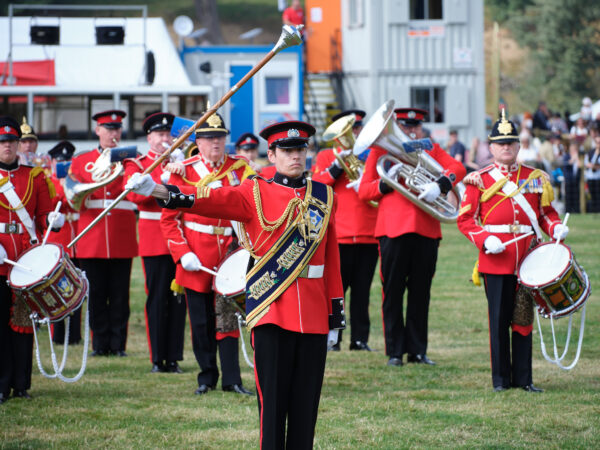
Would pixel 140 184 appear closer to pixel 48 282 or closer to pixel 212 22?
pixel 48 282

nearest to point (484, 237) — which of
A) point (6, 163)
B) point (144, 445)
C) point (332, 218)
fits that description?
point (332, 218)

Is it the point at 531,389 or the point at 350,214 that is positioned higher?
the point at 350,214

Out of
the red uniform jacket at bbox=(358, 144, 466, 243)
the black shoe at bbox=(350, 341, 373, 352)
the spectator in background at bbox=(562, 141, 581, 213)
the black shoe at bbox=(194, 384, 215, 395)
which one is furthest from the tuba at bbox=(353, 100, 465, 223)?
the spectator in background at bbox=(562, 141, 581, 213)

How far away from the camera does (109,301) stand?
10500 millimetres

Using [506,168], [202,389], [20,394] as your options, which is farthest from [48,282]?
[506,168]

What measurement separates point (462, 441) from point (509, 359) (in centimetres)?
156

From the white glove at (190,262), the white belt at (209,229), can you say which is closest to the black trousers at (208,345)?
the white glove at (190,262)

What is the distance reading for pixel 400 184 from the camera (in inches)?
359

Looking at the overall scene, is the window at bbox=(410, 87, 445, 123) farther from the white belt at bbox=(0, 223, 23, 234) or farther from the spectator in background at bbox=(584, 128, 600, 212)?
the white belt at bbox=(0, 223, 23, 234)

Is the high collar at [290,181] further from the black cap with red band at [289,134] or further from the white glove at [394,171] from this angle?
the white glove at [394,171]

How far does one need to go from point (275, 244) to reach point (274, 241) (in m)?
0.02

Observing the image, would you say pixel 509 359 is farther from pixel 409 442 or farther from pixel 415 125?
pixel 415 125

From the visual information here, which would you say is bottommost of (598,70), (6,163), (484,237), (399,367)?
(399,367)

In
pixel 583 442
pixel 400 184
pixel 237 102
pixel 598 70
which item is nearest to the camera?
pixel 583 442
